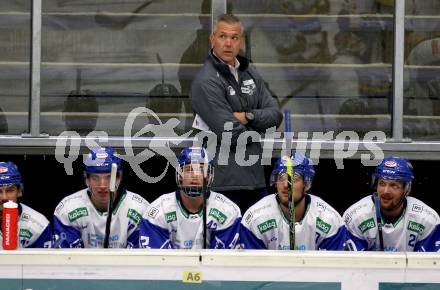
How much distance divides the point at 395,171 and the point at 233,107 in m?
1.10

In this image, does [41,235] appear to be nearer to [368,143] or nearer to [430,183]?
[368,143]

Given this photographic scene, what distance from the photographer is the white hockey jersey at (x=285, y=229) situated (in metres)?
6.23

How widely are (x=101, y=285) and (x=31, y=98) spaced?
112 inches

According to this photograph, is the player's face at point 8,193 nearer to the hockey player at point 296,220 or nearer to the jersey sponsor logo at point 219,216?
the jersey sponsor logo at point 219,216

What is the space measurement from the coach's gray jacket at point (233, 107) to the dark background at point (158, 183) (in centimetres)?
95

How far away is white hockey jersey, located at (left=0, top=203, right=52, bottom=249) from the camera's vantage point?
247 inches

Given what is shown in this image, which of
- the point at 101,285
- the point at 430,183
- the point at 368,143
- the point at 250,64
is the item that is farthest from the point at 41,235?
the point at 430,183

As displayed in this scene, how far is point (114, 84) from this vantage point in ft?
25.5

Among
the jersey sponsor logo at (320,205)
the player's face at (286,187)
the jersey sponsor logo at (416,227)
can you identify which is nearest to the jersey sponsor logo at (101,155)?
the player's face at (286,187)

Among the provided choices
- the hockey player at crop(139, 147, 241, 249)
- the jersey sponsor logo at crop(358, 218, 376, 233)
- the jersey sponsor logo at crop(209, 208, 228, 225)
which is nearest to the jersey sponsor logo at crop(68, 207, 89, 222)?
the hockey player at crop(139, 147, 241, 249)

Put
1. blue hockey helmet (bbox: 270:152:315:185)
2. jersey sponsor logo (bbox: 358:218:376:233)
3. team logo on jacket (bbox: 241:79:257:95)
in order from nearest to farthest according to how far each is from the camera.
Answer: blue hockey helmet (bbox: 270:152:315:185), jersey sponsor logo (bbox: 358:218:376:233), team logo on jacket (bbox: 241:79:257:95)

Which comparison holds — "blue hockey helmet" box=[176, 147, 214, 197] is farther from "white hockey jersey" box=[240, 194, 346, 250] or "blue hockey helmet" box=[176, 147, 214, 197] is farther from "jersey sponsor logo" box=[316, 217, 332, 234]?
"jersey sponsor logo" box=[316, 217, 332, 234]

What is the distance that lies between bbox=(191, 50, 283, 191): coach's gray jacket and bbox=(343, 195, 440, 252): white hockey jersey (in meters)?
0.81

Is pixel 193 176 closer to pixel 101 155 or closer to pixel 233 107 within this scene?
pixel 101 155
